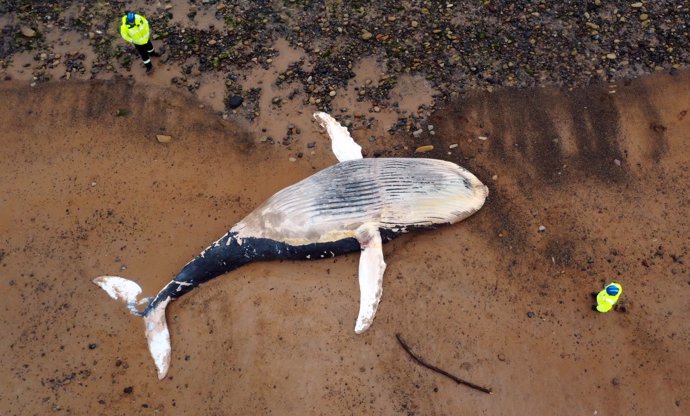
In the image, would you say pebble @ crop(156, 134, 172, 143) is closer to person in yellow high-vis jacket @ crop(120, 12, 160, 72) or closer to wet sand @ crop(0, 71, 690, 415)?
wet sand @ crop(0, 71, 690, 415)

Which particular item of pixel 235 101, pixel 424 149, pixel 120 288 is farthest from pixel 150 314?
pixel 424 149

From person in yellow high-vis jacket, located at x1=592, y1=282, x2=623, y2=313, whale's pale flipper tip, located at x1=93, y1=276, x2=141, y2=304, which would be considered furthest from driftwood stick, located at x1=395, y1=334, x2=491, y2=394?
whale's pale flipper tip, located at x1=93, y1=276, x2=141, y2=304

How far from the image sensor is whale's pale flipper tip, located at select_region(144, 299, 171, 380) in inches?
303

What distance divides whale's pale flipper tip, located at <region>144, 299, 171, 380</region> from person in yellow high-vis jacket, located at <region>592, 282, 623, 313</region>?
655 centimetres

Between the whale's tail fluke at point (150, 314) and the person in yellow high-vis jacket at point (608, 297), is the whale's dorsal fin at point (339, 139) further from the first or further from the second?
the person in yellow high-vis jacket at point (608, 297)

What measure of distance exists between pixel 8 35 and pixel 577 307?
41.0 ft

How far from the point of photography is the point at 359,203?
26.3 ft

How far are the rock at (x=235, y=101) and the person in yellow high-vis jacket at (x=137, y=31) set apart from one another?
1920mm

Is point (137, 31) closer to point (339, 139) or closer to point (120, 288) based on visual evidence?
point (339, 139)

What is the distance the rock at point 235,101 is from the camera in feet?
32.6

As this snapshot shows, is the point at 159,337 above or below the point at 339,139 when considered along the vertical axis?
below

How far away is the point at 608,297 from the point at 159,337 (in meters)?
6.74

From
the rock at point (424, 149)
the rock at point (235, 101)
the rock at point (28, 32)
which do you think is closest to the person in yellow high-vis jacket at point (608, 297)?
the rock at point (424, 149)

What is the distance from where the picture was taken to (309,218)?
8.03 m
